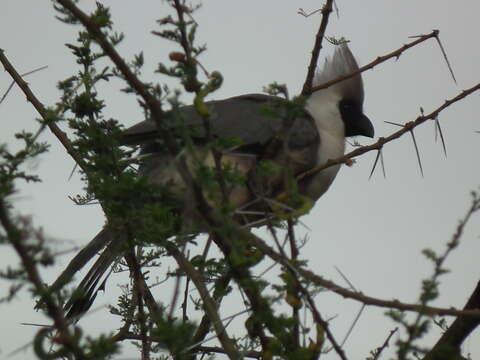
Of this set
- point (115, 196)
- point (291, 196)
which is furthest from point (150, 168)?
point (291, 196)

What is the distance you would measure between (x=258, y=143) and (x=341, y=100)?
128cm

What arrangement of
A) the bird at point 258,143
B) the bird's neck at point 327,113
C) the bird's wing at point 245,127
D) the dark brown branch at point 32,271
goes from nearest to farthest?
1. the dark brown branch at point 32,271
2. the bird at point 258,143
3. the bird's wing at point 245,127
4. the bird's neck at point 327,113

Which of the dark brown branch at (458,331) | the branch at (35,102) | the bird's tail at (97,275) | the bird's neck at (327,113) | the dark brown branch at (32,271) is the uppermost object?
the bird's neck at (327,113)

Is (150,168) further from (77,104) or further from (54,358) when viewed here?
(54,358)

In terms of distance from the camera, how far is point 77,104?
3119 millimetres

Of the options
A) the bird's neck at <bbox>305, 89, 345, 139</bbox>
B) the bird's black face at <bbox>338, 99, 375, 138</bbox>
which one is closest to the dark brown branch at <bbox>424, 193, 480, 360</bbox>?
the bird's neck at <bbox>305, 89, 345, 139</bbox>

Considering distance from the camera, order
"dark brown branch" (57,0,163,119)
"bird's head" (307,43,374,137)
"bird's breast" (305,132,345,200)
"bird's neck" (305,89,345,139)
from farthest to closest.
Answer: "bird's head" (307,43,374,137)
"bird's neck" (305,89,345,139)
"bird's breast" (305,132,345,200)
"dark brown branch" (57,0,163,119)

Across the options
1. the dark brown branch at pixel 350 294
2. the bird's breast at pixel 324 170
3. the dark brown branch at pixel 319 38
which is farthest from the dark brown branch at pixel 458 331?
the bird's breast at pixel 324 170

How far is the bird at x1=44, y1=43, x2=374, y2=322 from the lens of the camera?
3.64 m

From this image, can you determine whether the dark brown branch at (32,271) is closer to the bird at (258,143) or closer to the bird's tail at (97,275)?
the bird at (258,143)

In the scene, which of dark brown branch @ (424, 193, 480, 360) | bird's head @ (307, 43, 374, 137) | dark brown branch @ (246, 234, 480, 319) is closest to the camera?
dark brown branch @ (246, 234, 480, 319)

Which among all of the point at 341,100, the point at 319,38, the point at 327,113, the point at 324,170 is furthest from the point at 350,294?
the point at 341,100

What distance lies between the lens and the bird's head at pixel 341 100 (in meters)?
5.11

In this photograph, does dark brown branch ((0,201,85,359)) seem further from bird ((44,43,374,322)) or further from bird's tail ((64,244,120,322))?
bird's tail ((64,244,120,322))
